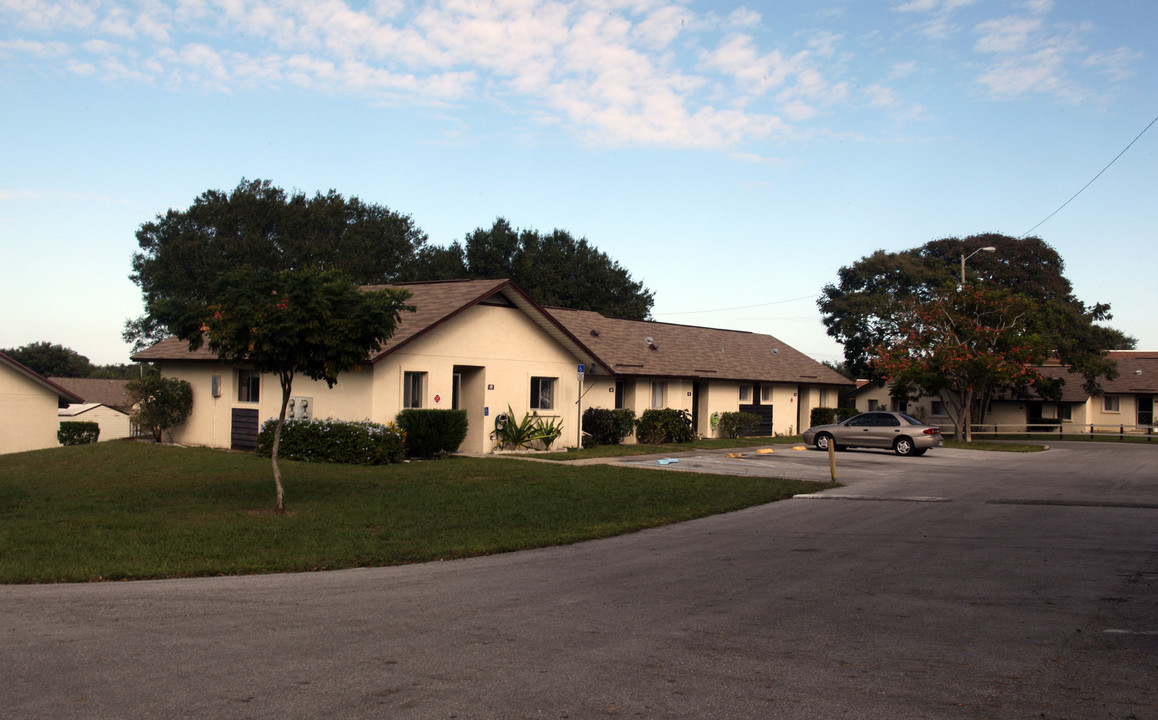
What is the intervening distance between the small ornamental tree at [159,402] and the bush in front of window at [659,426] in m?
15.4

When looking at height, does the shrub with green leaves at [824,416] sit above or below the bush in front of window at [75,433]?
above

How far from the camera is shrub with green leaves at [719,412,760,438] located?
38.8 m

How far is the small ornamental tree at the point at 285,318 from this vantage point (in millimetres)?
13883

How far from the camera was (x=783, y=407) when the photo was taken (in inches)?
1692

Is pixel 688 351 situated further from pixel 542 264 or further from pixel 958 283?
pixel 542 264

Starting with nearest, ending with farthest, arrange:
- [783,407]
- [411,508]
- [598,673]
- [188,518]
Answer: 1. [598,673]
2. [188,518]
3. [411,508]
4. [783,407]

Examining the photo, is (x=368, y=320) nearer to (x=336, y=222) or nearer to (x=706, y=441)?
(x=706, y=441)

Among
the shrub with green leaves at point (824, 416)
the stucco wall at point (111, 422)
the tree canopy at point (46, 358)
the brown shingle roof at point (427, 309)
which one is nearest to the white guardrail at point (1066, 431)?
the shrub with green leaves at point (824, 416)

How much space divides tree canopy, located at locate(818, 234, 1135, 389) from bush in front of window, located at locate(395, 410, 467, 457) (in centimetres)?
2902

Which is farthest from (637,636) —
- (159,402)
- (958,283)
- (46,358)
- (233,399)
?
(46,358)

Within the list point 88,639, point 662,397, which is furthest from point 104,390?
point 88,639

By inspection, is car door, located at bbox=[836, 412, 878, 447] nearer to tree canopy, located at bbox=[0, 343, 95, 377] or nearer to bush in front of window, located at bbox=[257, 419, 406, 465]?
bush in front of window, located at bbox=[257, 419, 406, 465]

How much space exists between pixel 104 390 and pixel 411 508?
75.7 meters

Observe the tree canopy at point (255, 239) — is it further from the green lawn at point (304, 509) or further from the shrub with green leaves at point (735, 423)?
the green lawn at point (304, 509)
